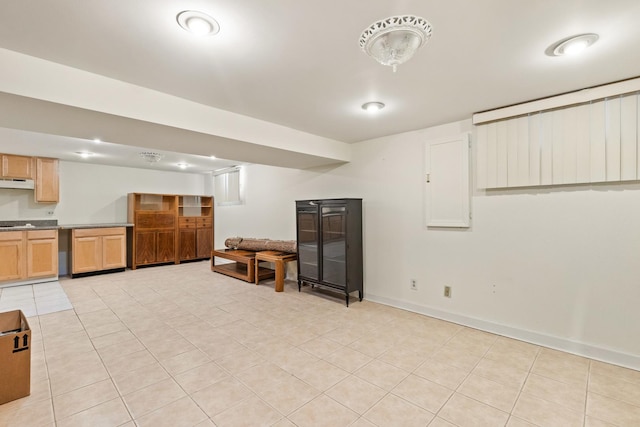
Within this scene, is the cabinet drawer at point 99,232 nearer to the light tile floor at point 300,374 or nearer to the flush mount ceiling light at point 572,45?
the light tile floor at point 300,374

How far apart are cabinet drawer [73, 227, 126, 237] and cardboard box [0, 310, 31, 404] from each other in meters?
4.16

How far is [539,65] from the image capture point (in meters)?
1.97

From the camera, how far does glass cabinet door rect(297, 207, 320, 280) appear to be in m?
4.25

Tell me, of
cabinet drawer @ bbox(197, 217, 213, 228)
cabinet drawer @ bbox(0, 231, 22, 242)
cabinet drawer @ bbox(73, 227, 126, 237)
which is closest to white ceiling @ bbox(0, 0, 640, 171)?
cabinet drawer @ bbox(0, 231, 22, 242)

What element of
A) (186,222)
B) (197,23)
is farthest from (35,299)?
(197,23)

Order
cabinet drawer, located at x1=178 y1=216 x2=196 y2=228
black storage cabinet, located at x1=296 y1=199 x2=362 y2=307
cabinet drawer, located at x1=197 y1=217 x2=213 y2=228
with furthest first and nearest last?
cabinet drawer, located at x1=197 y1=217 x2=213 y2=228, cabinet drawer, located at x1=178 y1=216 x2=196 y2=228, black storage cabinet, located at x1=296 y1=199 x2=362 y2=307

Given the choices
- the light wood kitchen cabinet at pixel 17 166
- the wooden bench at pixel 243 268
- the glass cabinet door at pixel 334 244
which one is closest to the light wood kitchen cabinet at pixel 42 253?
the light wood kitchen cabinet at pixel 17 166

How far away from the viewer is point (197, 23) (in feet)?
4.88

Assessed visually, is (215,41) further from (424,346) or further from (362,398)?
(424,346)

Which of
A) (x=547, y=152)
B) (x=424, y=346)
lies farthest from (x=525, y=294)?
(x=547, y=152)

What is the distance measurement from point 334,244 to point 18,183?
18.8 ft

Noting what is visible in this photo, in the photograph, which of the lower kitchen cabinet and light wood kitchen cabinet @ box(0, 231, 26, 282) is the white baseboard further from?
light wood kitchen cabinet @ box(0, 231, 26, 282)

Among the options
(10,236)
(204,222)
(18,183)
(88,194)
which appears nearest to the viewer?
(10,236)

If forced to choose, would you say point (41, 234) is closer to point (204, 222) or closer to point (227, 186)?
point (204, 222)
